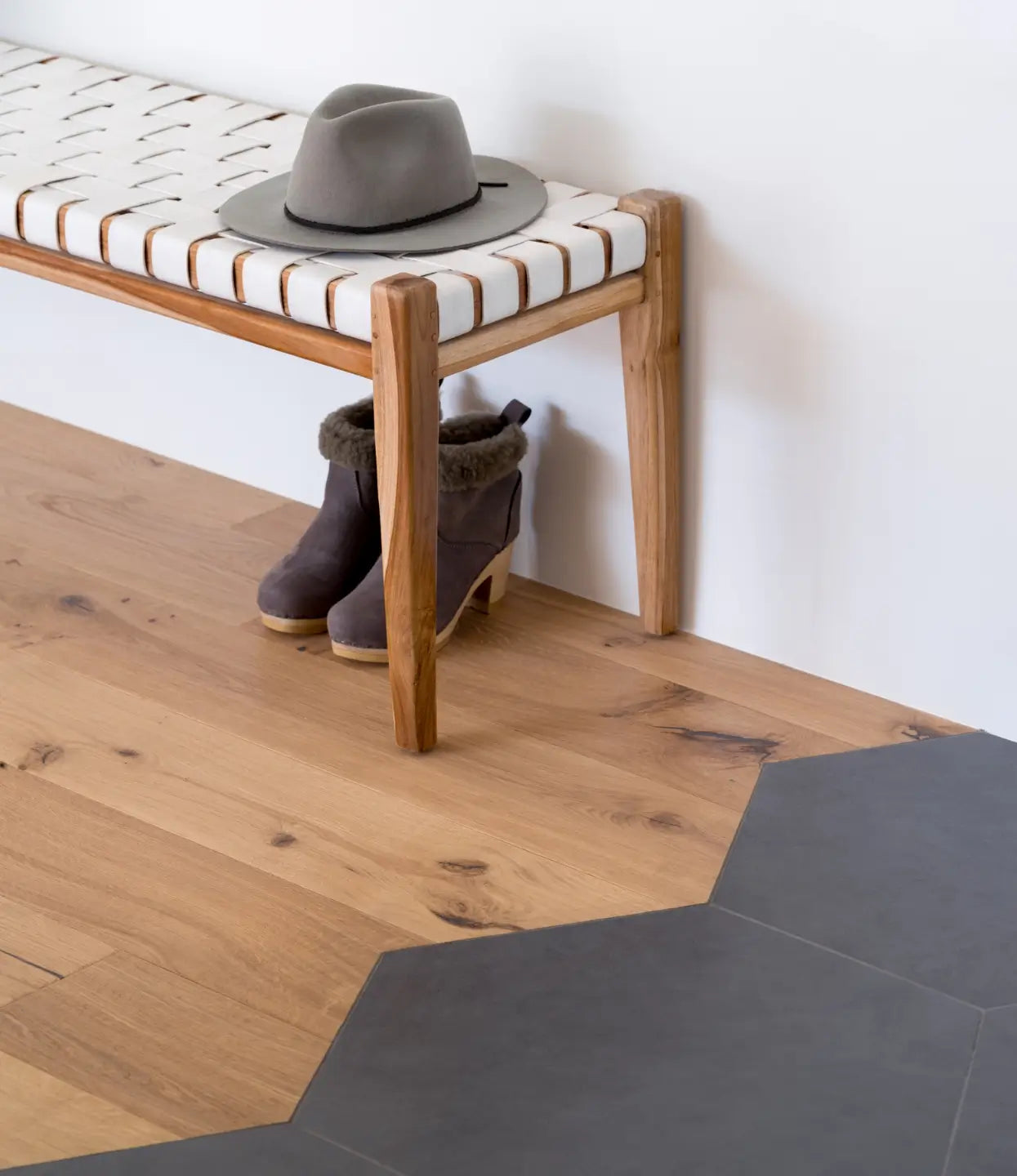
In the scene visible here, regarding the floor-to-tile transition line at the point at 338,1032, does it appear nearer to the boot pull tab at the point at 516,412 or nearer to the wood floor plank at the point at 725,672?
the wood floor plank at the point at 725,672

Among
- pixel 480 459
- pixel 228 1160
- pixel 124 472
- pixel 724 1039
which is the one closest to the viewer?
pixel 228 1160

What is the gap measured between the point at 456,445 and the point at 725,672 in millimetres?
388

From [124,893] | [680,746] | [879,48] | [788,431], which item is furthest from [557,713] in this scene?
[879,48]

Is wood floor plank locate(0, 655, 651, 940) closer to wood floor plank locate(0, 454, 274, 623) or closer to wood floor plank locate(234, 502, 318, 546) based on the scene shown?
wood floor plank locate(0, 454, 274, 623)

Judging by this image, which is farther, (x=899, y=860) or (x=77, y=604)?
(x=77, y=604)

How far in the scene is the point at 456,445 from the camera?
1.68 meters

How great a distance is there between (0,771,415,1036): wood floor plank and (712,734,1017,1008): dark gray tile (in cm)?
34

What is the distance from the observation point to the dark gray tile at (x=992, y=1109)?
1056 millimetres

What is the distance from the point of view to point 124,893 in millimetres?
1319

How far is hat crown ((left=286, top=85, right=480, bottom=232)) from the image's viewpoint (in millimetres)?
1422

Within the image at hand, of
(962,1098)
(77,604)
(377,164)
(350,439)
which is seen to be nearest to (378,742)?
(350,439)

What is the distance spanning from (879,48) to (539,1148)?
0.98 metres

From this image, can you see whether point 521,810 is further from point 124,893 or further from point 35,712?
point 35,712

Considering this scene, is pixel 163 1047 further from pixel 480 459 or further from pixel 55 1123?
pixel 480 459
